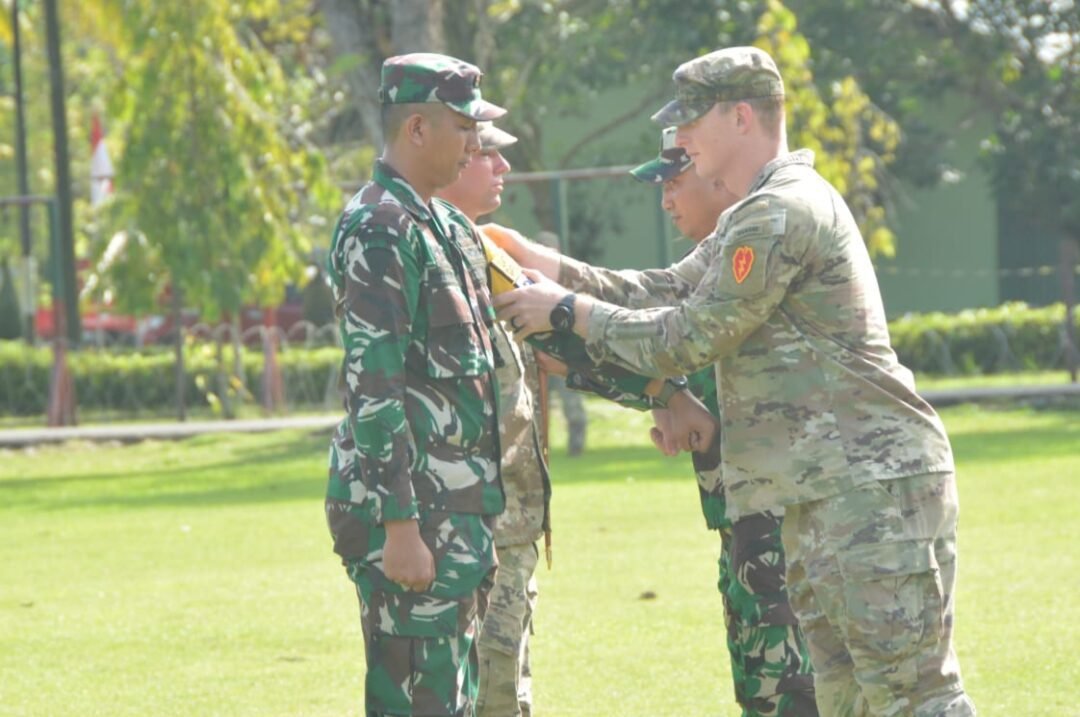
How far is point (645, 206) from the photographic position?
1417 inches

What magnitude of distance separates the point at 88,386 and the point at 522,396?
1886 cm

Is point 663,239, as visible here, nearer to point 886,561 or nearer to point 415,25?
point 415,25

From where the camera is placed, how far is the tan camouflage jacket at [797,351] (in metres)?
4.69

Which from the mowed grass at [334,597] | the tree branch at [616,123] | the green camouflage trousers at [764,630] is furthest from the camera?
the tree branch at [616,123]

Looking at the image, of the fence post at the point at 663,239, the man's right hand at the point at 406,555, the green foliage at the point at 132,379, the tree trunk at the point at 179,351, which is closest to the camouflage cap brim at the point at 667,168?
the man's right hand at the point at 406,555

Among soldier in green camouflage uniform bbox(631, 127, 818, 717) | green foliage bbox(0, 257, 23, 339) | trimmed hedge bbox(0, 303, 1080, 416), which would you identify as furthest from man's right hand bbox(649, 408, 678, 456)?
green foliage bbox(0, 257, 23, 339)

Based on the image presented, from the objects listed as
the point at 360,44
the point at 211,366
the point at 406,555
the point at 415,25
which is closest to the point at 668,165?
the point at 406,555

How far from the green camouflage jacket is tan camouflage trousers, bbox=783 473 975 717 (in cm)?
85

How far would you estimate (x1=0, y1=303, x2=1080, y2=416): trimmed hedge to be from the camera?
77.4ft

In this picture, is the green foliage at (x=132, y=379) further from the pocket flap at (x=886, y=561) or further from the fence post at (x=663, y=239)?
the pocket flap at (x=886, y=561)

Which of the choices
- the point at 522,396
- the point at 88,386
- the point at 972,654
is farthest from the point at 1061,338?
the point at 522,396

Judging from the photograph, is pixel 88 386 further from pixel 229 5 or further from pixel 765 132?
pixel 765 132

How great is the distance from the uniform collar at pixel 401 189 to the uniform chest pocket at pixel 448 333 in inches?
6.0

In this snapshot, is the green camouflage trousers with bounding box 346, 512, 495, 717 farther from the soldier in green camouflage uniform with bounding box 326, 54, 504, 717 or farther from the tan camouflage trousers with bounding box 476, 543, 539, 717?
the tan camouflage trousers with bounding box 476, 543, 539, 717
